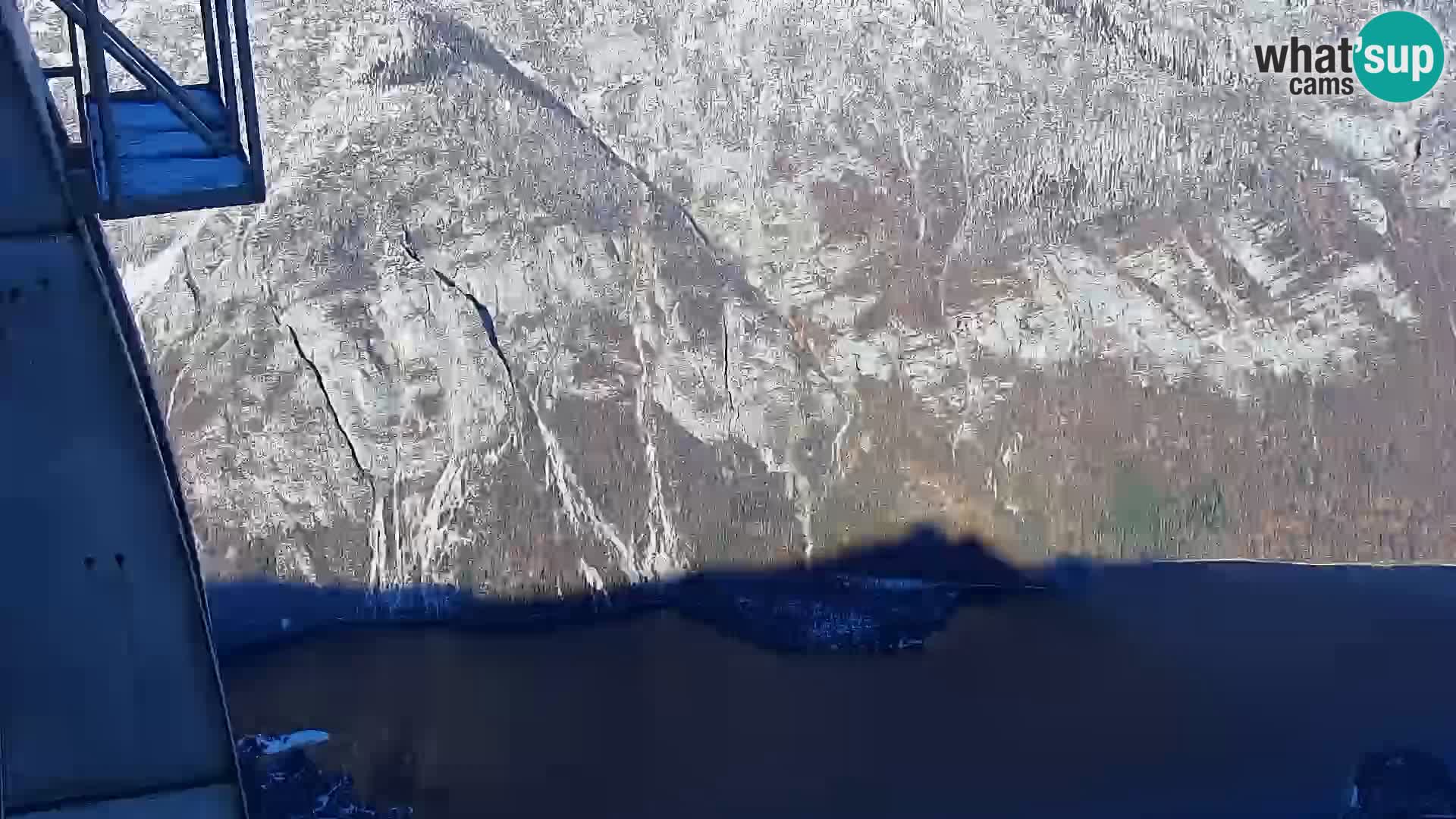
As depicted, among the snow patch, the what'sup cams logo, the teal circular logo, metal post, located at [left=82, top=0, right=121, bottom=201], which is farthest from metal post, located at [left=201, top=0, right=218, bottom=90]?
the teal circular logo

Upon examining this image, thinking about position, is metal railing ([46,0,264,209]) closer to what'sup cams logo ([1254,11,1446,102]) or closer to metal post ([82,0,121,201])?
metal post ([82,0,121,201])

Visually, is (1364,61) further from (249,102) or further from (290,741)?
(249,102)

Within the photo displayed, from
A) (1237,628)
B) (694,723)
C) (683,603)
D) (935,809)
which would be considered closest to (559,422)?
(683,603)

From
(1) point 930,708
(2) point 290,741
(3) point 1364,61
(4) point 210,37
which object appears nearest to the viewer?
(4) point 210,37

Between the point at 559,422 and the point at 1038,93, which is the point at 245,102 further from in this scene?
the point at 1038,93

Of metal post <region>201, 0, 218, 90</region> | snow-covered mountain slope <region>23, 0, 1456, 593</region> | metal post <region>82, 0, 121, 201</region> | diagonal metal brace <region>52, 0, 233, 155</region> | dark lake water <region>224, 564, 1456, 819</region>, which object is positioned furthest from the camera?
snow-covered mountain slope <region>23, 0, 1456, 593</region>

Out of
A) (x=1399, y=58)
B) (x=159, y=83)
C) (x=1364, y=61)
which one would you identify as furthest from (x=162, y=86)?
(x=1399, y=58)

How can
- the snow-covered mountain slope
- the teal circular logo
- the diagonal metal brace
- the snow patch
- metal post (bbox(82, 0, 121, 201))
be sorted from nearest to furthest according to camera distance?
metal post (bbox(82, 0, 121, 201)), the diagonal metal brace, the snow patch, the snow-covered mountain slope, the teal circular logo
